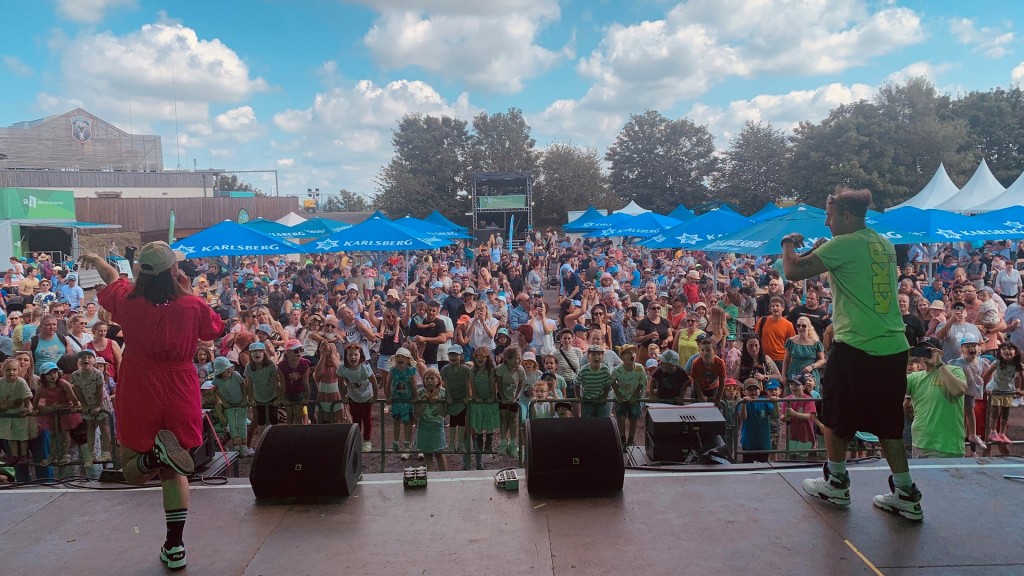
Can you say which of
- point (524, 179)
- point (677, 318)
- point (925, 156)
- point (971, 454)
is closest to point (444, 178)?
point (524, 179)

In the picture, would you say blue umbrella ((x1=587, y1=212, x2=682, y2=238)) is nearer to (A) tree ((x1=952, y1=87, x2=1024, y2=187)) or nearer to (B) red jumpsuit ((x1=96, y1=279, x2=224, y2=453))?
(B) red jumpsuit ((x1=96, y1=279, x2=224, y2=453))

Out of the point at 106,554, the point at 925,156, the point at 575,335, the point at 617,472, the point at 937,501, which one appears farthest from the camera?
the point at 925,156

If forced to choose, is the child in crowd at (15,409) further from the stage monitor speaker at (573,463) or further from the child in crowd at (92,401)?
the stage monitor speaker at (573,463)

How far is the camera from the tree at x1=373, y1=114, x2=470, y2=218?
184 ft

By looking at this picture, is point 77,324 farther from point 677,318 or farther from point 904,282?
point 904,282

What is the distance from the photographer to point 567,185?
2159 inches

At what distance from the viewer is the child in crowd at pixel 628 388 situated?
770cm

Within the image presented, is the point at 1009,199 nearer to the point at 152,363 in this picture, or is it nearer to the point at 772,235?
the point at 772,235

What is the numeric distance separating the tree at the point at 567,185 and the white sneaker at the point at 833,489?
50.8 metres

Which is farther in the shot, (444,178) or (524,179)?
(444,178)

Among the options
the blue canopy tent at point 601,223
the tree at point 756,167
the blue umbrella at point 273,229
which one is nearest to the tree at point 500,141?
the tree at point 756,167

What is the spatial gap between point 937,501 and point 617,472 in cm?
186

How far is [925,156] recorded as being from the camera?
42906 millimetres

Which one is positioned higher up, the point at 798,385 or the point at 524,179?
the point at 524,179
